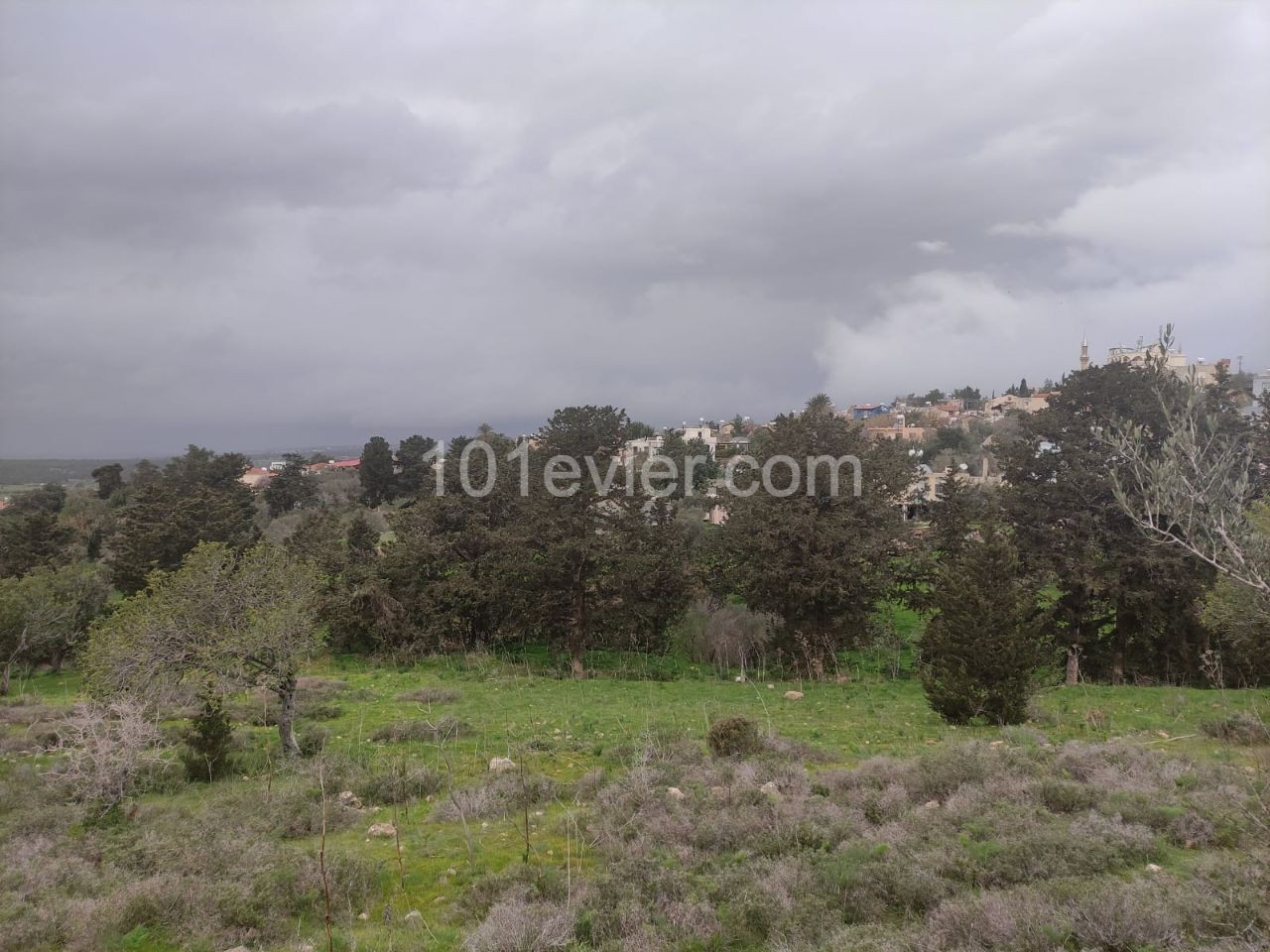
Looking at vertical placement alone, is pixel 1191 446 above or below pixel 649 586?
above

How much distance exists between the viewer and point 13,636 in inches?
925

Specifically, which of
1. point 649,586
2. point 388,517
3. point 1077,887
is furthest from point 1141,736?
point 388,517

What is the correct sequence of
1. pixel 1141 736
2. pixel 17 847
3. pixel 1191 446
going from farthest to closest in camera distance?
pixel 1141 736 < pixel 17 847 < pixel 1191 446

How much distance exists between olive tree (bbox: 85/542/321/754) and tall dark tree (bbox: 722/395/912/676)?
13.0 m

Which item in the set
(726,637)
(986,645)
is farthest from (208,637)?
(726,637)

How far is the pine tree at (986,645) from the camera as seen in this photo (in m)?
12.8

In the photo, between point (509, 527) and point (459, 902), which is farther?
point (509, 527)

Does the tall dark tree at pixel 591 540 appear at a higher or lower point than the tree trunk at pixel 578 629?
higher

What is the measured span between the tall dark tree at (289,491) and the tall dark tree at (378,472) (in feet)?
16.4

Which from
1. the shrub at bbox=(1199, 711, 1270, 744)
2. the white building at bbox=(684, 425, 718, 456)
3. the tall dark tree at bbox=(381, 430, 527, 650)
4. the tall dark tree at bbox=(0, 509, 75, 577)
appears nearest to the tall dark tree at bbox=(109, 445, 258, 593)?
the tall dark tree at bbox=(0, 509, 75, 577)

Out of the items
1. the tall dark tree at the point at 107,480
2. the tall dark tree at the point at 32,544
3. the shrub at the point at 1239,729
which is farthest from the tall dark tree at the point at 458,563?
the tall dark tree at the point at 107,480

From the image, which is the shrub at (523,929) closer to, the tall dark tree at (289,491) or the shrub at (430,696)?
the shrub at (430,696)

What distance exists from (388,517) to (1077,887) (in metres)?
26.6

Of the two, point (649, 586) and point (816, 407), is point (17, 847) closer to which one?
point (649, 586)
